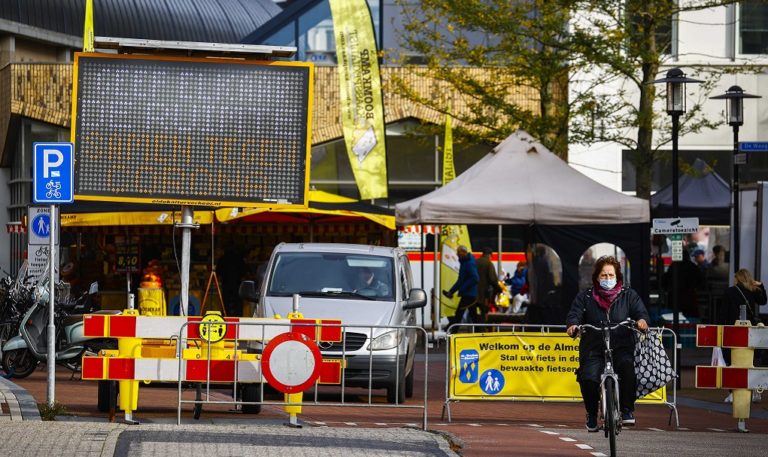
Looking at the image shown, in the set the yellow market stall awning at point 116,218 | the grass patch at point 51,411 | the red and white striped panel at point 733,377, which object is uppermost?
the yellow market stall awning at point 116,218

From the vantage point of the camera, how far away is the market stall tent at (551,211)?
21297 mm

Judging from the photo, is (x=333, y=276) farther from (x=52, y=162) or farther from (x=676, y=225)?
(x=676, y=225)

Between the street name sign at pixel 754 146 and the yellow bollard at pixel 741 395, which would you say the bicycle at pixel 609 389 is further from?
the street name sign at pixel 754 146

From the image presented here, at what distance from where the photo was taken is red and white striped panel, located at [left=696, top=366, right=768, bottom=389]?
14.8 m

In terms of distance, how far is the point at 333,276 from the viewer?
18.4 metres

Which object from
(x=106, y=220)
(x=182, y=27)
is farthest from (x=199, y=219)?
(x=182, y=27)

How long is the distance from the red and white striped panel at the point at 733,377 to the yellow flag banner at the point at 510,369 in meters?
0.71

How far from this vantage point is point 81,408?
50.2ft

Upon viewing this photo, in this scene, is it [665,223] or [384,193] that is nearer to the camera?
[665,223]

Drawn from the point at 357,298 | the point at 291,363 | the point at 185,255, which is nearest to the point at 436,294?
the point at 357,298

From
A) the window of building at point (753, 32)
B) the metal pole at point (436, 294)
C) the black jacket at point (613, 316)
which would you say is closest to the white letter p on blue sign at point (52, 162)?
the black jacket at point (613, 316)

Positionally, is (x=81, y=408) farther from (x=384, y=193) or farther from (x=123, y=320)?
(x=384, y=193)

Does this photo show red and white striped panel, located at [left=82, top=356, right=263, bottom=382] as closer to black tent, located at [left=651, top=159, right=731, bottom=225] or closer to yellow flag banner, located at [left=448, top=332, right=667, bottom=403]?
yellow flag banner, located at [left=448, top=332, right=667, bottom=403]

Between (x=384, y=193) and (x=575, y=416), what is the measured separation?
10.4 m
